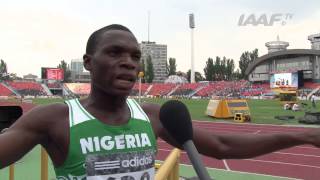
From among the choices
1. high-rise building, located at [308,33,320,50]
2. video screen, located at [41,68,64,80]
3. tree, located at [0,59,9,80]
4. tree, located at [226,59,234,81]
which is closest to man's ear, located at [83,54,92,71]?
video screen, located at [41,68,64,80]

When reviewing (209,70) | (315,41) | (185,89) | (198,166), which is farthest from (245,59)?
(198,166)

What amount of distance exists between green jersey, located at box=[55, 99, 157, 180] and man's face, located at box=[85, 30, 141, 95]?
0.12 m

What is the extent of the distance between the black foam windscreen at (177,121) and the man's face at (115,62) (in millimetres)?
196

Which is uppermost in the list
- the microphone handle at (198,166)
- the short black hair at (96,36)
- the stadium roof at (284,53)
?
the stadium roof at (284,53)

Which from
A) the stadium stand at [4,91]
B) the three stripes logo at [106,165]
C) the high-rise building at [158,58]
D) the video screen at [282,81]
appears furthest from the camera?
the high-rise building at [158,58]

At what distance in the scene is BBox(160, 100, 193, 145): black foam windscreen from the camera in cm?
128

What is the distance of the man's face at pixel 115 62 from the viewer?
5.08 ft

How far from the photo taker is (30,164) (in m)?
9.48

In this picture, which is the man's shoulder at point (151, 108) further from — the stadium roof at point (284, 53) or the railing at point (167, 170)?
the stadium roof at point (284, 53)

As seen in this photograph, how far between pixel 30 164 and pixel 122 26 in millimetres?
8400

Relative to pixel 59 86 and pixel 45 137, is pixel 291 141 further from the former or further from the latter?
pixel 59 86

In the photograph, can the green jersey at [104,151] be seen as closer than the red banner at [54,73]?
Yes

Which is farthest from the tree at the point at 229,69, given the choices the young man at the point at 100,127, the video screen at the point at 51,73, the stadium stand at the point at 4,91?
the young man at the point at 100,127

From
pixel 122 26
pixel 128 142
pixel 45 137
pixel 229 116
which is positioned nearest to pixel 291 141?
pixel 128 142
